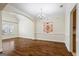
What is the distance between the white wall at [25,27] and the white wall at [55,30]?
19 centimetres

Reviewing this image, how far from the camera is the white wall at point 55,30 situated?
110 inches

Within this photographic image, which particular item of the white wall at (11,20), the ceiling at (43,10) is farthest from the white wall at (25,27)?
the ceiling at (43,10)

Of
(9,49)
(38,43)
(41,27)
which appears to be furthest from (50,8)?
(9,49)

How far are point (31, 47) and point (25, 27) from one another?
0.62 metres

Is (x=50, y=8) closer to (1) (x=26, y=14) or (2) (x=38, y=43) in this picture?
(1) (x=26, y=14)

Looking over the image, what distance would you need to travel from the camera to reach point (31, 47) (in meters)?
3.18

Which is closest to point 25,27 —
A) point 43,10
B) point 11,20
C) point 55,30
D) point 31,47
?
point 11,20

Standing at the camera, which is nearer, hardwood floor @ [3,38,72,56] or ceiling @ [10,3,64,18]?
ceiling @ [10,3,64,18]

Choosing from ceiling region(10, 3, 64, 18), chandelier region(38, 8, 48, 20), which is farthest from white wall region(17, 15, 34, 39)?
chandelier region(38, 8, 48, 20)

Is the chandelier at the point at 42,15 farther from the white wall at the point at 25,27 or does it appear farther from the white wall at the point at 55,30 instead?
the white wall at the point at 25,27

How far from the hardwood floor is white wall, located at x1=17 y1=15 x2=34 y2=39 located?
149mm

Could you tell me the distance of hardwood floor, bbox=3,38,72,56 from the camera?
3.00 m

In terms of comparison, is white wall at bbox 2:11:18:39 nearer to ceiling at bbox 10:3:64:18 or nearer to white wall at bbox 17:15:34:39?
white wall at bbox 17:15:34:39

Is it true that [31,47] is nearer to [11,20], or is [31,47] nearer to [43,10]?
[11,20]
